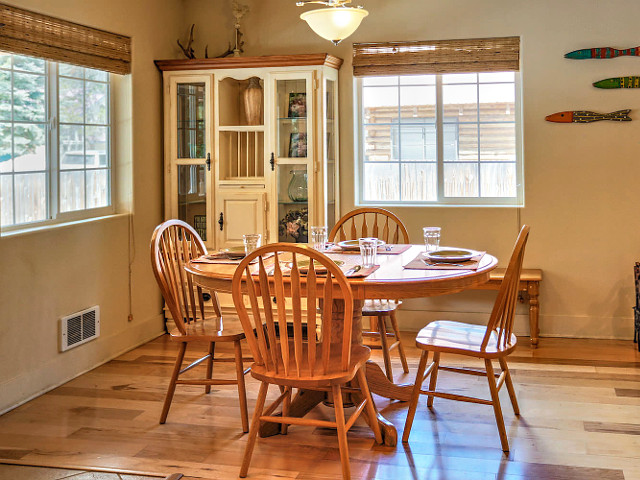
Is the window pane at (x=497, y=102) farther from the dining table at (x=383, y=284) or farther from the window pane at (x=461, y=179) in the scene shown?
the dining table at (x=383, y=284)

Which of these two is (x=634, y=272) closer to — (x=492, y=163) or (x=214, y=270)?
(x=492, y=163)

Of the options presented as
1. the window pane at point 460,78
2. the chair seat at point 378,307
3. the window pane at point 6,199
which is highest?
the window pane at point 460,78

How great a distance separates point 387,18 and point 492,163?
121 cm

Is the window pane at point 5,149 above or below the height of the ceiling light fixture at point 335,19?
below

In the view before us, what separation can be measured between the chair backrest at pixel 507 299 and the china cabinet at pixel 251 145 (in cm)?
205

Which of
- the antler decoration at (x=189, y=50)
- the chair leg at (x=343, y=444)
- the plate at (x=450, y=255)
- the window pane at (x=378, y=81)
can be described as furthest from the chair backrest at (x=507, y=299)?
the antler decoration at (x=189, y=50)

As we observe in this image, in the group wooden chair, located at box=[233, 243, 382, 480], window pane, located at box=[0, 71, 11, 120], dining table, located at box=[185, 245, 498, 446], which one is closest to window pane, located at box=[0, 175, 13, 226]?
window pane, located at box=[0, 71, 11, 120]

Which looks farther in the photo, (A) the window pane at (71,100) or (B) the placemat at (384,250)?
(A) the window pane at (71,100)

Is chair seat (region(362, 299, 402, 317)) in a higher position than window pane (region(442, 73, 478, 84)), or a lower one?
lower

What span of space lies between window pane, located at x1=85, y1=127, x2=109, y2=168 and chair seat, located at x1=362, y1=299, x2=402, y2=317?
1.87 meters

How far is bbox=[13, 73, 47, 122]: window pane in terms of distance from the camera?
3680 millimetres

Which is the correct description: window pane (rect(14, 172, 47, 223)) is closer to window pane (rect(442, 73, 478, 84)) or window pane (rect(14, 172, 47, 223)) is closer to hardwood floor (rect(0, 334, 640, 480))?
hardwood floor (rect(0, 334, 640, 480))

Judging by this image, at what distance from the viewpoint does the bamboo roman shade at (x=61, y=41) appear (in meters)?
3.54

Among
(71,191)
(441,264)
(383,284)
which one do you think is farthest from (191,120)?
(383,284)
